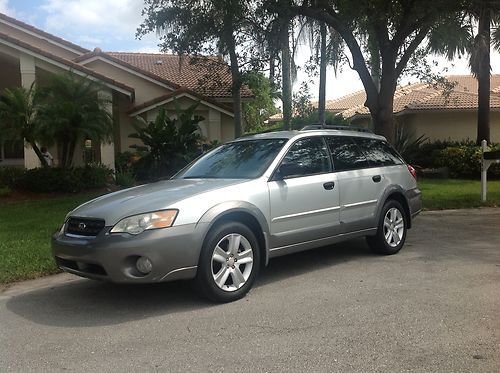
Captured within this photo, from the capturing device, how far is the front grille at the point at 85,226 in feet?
16.8

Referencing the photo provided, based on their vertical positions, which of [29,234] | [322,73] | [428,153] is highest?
[322,73]

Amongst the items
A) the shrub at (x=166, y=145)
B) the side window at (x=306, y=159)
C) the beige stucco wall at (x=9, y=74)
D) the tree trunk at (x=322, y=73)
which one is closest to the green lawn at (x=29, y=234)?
the shrub at (x=166, y=145)

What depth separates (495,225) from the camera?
9.79 meters

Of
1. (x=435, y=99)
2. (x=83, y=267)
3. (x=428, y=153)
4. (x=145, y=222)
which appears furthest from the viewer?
(x=435, y=99)

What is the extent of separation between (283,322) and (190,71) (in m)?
21.2

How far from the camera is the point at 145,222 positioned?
497cm

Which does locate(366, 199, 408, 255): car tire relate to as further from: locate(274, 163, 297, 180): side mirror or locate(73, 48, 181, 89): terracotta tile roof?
locate(73, 48, 181, 89): terracotta tile roof

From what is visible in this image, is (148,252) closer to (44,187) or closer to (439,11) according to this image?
(439,11)

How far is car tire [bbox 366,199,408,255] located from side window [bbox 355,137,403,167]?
0.57m

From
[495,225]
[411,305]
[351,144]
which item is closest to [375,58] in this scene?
[495,225]

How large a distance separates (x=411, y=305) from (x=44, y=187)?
1082 centimetres

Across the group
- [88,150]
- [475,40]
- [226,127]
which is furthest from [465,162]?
[88,150]

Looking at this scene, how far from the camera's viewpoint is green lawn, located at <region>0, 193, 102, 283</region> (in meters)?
6.77

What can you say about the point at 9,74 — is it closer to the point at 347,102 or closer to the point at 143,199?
the point at 143,199
